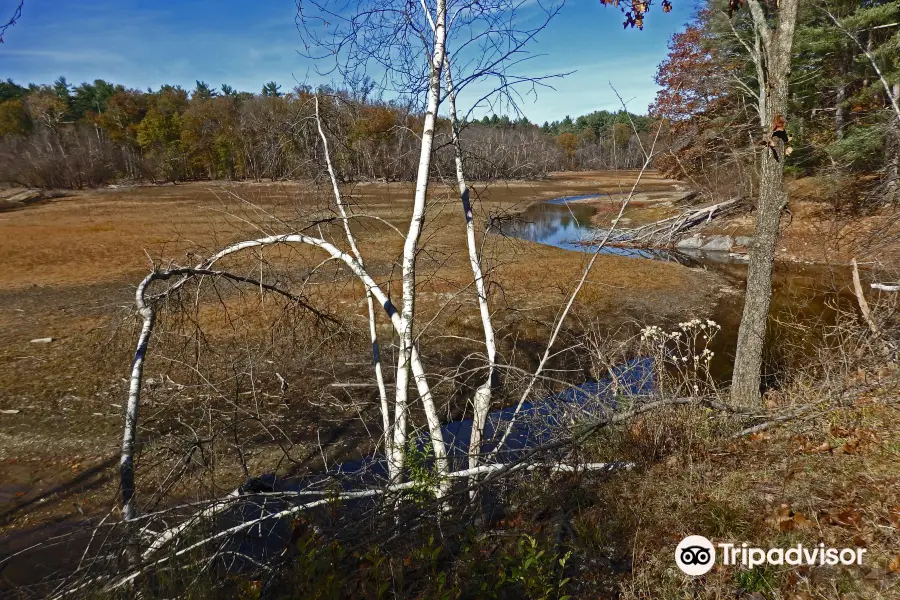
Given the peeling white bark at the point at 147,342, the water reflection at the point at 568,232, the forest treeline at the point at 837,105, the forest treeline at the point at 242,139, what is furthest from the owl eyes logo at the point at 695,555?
the forest treeline at the point at 837,105

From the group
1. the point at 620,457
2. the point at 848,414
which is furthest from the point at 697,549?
the point at 848,414

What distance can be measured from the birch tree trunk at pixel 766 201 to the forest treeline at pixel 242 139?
1.43m

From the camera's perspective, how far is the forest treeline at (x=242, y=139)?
16.3 feet

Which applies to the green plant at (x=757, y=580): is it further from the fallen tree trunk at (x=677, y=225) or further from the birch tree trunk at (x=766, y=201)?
the fallen tree trunk at (x=677, y=225)

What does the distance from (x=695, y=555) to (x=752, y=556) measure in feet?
1.10

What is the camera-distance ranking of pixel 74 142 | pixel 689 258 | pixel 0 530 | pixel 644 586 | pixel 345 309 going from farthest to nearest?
pixel 74 142
pixel 689 258
pixel 345 309
pixel 0 530
pixel 644 586

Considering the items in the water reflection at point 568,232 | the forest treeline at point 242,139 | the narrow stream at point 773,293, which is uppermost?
the forest treeline at point 242,139

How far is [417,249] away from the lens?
4.08 metres

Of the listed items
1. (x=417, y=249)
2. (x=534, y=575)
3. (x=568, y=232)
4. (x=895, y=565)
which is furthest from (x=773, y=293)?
(x=534, y=575)

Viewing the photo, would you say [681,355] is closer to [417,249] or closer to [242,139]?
[417,249]

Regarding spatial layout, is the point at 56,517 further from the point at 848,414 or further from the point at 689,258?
the point at 689,258

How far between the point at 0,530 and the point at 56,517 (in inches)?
21.8

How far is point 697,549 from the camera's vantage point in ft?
10.9

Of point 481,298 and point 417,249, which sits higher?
point 417,249
